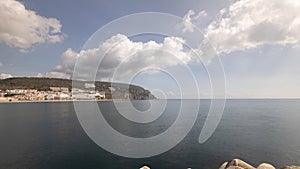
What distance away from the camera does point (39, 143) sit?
169 ft

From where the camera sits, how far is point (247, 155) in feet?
136

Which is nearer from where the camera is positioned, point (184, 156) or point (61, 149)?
point (184, 156)

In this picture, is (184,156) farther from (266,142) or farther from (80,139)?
(80,139)

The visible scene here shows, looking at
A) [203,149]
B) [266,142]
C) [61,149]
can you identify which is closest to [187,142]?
[203,149]

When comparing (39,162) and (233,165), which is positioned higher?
(233,165)

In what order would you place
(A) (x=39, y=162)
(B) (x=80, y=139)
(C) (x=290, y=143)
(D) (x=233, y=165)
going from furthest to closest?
1. (B) (x=80, y=139)
2. (C) (x=290, y=143)
3. (A) (x=39, y=162)
4. (D) (x=233, y=165)

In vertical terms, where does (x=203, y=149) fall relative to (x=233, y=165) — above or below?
below

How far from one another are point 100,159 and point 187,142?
74.0 feet

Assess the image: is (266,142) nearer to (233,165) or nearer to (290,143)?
(290,143)

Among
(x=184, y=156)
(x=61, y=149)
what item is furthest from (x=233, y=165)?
(x=61, y=149)

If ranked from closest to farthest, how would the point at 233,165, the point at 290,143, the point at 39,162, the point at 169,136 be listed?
1. the point at 233,165
2. the point at 39,162
3. the point at 290,143
4. the point at 169,136

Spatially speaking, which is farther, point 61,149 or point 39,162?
point 61,149

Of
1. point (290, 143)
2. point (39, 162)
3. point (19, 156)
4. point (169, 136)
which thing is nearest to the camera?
point (39, 162)

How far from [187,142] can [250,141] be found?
16.1m
